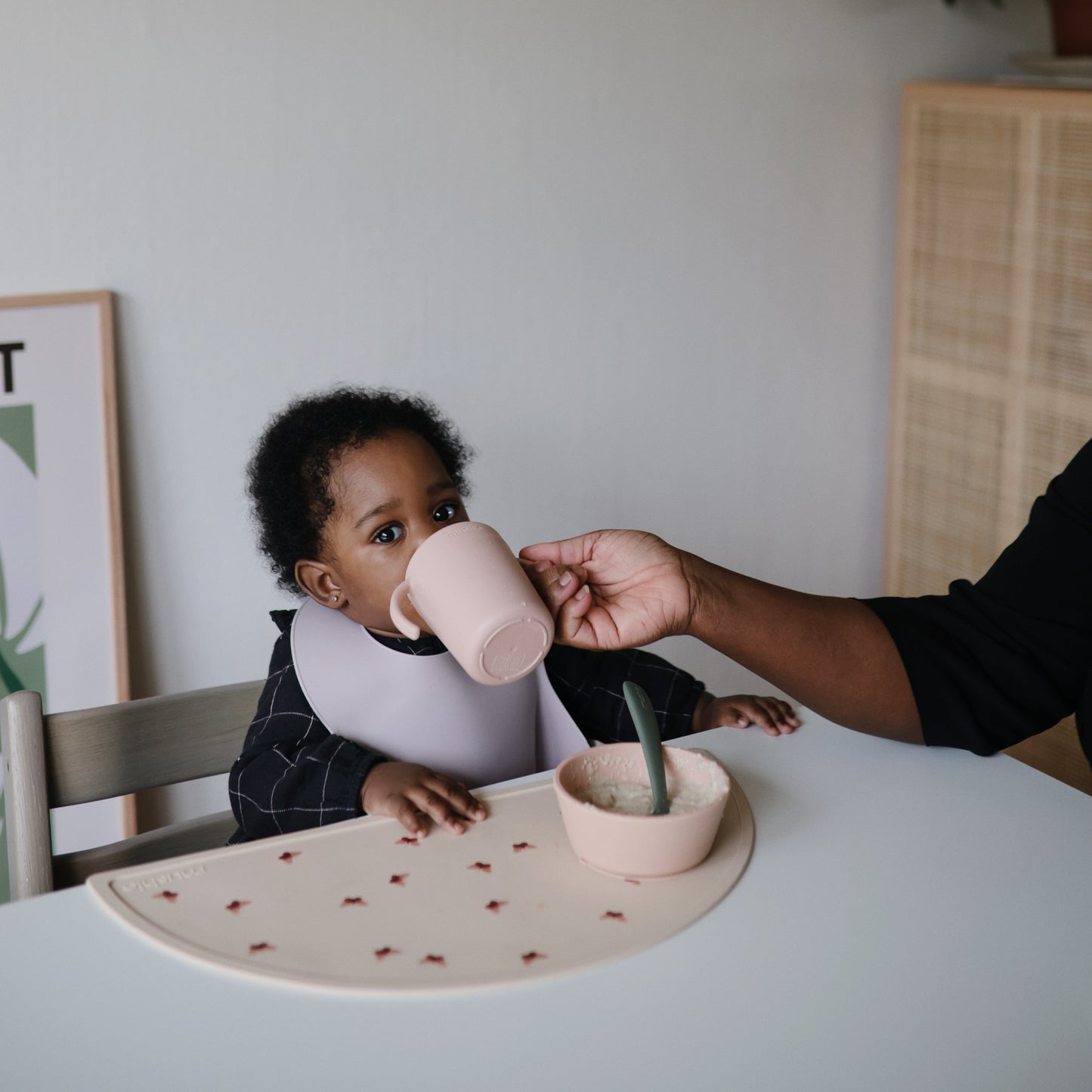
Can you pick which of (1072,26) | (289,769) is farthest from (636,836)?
(1072,26)

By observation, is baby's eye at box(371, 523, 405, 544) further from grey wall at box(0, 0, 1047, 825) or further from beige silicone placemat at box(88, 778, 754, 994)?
grey wall at box(0, 0, 1047, 825)

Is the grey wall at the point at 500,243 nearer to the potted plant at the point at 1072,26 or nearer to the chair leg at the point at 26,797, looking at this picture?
the potted plant at the point at 1072,26

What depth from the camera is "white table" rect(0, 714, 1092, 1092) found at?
2.22 feet

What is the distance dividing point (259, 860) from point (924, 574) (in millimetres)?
1663

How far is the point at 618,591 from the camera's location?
3.56ft

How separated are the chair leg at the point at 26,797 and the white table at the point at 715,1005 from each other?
22 centimetres

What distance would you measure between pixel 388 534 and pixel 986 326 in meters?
1.29

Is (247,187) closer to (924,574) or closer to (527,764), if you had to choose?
(527,764)

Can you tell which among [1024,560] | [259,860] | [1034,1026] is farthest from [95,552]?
[1034,1026]

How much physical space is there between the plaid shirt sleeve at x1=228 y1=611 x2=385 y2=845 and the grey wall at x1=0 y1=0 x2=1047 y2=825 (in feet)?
2.02

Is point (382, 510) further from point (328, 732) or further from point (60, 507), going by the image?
point (60, 507)

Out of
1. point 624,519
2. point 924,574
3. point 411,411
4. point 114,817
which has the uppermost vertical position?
point 411,411

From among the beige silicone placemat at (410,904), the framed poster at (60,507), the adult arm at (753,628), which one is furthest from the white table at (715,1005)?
the framed poster at (60,507)

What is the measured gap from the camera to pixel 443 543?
0.92 meters
